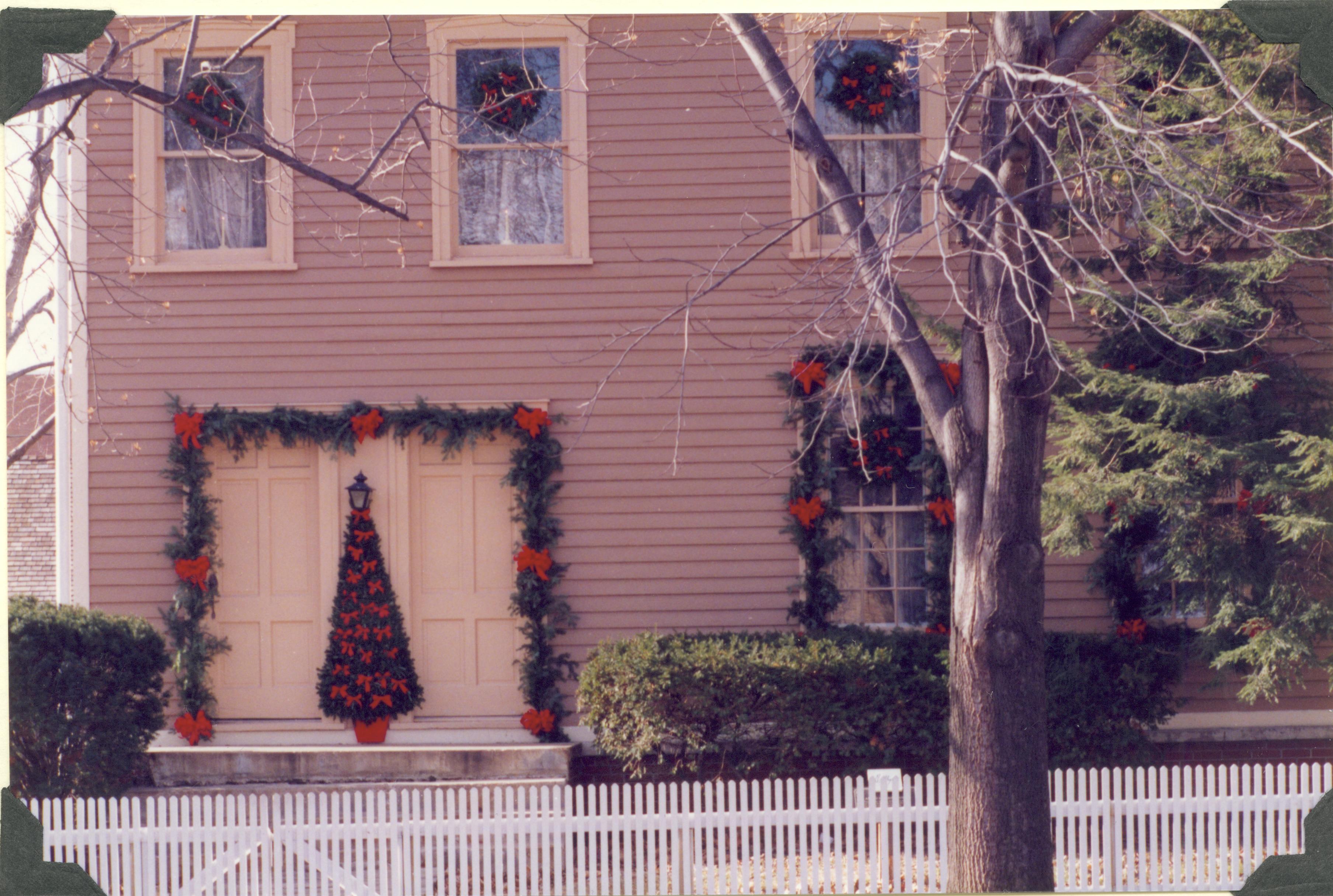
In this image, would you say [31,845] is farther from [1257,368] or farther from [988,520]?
[1257,368]

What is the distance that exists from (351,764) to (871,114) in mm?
6261

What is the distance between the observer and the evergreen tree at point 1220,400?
7004 mm

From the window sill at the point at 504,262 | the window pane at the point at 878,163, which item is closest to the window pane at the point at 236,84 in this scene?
the window sill at the point at 504,262

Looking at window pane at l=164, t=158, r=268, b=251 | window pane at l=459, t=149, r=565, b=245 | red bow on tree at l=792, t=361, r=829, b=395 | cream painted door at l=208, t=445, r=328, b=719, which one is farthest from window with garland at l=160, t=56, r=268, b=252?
red bow on tree at l=792, t=361, r=829, b=395

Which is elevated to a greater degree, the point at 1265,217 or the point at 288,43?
the point at 288,43

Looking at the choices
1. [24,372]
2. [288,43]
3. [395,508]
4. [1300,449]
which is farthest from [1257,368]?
[24,372]

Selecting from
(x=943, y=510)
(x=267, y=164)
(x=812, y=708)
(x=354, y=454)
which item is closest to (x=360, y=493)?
(x=354, y=454)

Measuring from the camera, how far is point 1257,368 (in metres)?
7.64

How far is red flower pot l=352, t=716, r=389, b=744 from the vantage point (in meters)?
8.16

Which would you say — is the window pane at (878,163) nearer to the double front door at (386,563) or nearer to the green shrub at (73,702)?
the double front door at (386,563)

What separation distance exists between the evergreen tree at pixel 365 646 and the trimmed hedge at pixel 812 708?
5.44 feet

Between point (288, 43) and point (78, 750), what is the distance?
5.35m

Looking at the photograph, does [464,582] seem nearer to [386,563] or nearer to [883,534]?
[386,563]

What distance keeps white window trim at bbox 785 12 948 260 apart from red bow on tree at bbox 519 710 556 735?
3913 mm
